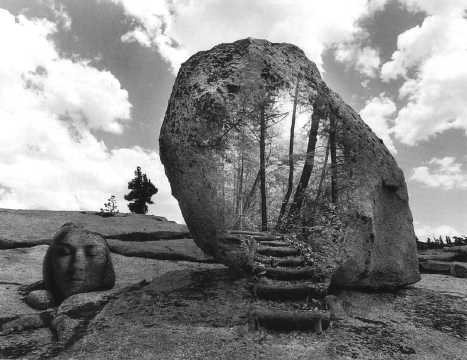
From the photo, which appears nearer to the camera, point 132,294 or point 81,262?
point 132,294

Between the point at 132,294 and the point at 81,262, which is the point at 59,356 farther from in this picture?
the point at 81,262

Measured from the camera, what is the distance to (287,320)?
Result: 22.0 feet

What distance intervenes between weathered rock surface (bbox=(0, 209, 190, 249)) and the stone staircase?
833 centimetres

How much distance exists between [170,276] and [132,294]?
1338mm

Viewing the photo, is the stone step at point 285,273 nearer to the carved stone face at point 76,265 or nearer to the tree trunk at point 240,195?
the tree trunk at point 240,195

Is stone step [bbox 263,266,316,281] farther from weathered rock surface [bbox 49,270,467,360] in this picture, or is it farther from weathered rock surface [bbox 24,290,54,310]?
weathered rock surface [bbox 24,290,54,310]

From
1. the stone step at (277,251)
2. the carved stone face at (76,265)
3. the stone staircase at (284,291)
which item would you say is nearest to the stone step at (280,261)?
the stone staircase at (284,291)

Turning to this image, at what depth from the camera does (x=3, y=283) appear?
10195 mm

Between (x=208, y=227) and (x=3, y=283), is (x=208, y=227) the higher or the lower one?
the higher one

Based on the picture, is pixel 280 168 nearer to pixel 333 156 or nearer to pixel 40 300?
pixel 333 156

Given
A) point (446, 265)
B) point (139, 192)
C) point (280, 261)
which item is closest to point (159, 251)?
point (280, 261)

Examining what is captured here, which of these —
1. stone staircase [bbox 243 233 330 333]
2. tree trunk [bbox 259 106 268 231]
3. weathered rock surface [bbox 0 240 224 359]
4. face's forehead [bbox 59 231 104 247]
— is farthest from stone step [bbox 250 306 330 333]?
face's forehead [bbox 59 231 104 247]

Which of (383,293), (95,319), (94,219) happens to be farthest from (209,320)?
(94,219)

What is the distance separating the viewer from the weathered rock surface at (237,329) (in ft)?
19.5
